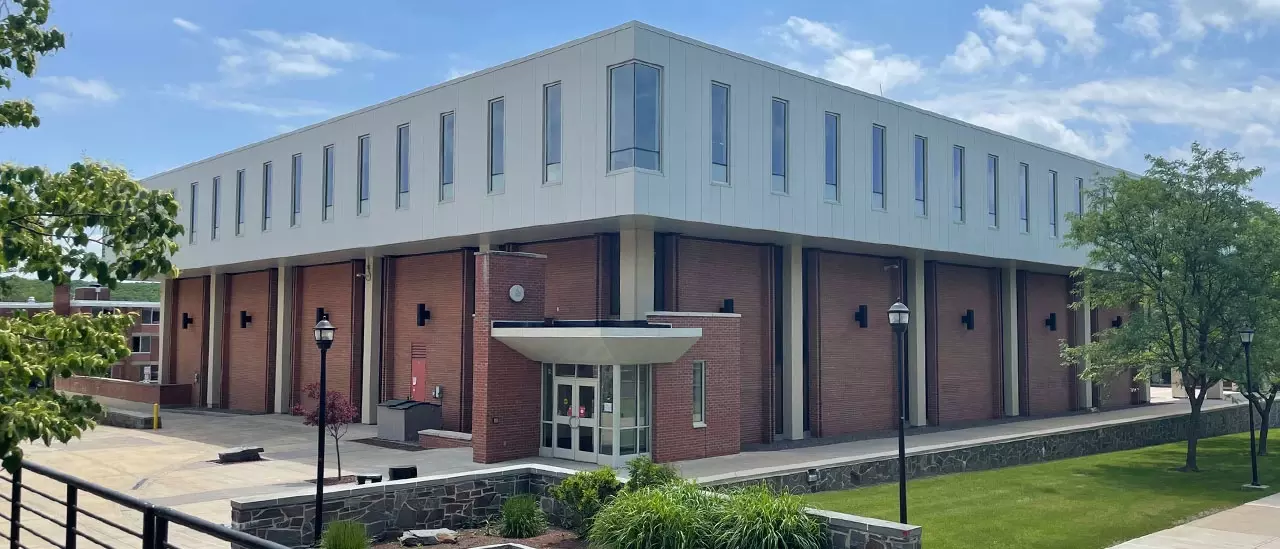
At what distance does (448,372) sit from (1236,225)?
72.3 ft

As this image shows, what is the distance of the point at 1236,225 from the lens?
23.1 m

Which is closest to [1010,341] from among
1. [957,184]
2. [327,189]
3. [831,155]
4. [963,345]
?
[963,345]

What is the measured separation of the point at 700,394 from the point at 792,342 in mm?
5336

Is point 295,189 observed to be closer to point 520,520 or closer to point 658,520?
point 520,520

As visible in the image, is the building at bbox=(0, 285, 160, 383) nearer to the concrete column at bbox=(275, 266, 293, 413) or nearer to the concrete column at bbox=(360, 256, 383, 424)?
the concrete column at bbox=(275, 266, 293, 413)

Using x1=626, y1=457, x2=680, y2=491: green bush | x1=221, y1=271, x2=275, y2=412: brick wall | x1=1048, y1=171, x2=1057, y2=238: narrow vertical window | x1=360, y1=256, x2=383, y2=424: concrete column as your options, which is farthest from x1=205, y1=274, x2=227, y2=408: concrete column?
x1=1048, y1=171, x2=1057, y2=238: narrow vertical window

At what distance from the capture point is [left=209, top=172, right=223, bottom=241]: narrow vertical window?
37.9m

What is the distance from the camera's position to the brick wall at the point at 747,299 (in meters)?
26.6

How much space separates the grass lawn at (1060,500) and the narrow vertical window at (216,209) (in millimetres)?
28361

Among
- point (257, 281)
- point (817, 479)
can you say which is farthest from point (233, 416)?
point (817, 479)

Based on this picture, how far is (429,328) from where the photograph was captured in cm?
3203

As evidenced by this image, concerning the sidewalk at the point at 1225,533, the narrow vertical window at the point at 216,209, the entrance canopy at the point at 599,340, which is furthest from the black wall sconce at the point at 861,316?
the narrow vertical window at the point at 216,209

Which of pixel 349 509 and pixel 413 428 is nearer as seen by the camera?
pixel 349 509

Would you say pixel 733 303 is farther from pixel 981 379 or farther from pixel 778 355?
pixel 981 379
